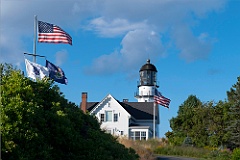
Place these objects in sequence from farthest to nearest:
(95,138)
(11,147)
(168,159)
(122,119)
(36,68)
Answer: (122,119), (168,159), (36,68), (95,138), (11,147)

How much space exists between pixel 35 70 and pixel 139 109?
50036 millimetres

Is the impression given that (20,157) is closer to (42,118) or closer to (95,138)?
(42,118)

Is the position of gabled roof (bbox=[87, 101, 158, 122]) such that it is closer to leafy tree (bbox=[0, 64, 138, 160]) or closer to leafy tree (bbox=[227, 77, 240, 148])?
leafy tree (bbox=[227, 77, 240, 148])

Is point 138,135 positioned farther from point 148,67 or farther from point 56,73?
point 56,73

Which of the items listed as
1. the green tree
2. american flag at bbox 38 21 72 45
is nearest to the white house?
the green tree

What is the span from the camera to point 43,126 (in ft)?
33.7

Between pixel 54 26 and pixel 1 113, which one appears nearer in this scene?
pixel 1 113

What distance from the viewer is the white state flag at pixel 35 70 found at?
19.8m

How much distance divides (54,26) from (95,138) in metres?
11.6

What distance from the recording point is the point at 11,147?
8938 mm

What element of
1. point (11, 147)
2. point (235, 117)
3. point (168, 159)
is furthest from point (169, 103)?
point (11, 147)

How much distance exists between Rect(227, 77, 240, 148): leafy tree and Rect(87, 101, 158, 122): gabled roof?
19.4 metres

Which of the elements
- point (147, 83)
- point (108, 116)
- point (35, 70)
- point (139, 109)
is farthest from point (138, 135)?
point (35, 70)

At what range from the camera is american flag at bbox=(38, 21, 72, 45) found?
22.2m
